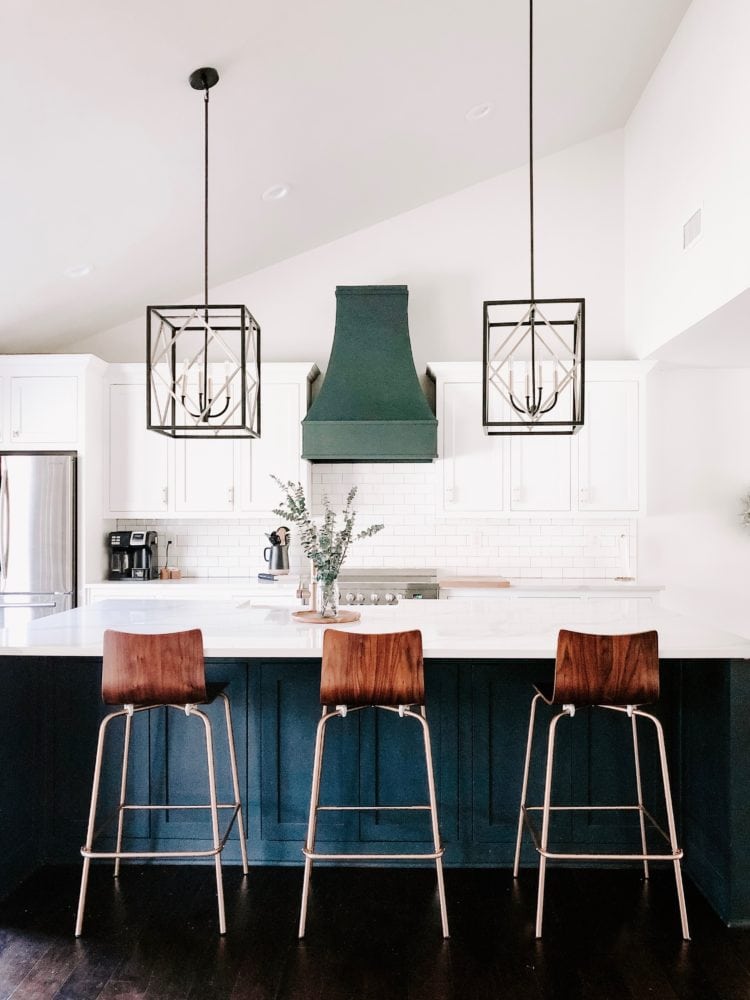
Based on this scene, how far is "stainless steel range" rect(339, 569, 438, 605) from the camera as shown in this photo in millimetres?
4812

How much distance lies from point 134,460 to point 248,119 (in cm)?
255

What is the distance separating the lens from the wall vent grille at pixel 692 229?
12.9 ft

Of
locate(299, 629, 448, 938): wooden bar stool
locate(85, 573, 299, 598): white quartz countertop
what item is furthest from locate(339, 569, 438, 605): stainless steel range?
locate(299, 629, 448, 938): wooden bar stool

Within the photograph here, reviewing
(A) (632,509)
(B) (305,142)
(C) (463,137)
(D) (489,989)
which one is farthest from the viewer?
(A) (632,509)

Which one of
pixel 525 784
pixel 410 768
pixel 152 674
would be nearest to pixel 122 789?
pixel 152 674

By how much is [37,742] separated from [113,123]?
267cm

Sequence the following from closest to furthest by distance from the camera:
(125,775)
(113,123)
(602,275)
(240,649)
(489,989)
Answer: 1. (489,989)
2. (240,649)
3. (125,775)
4. (113,123)
5. (602,275)

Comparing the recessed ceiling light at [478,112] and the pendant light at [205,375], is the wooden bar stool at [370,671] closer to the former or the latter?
the pendant light at [205,375]

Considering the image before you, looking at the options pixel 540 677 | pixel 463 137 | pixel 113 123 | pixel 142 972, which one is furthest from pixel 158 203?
pixel 142 972

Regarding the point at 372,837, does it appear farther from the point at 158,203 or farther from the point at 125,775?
the point at 158,203

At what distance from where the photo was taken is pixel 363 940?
2355mm

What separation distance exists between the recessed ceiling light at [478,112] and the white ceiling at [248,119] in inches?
2.3

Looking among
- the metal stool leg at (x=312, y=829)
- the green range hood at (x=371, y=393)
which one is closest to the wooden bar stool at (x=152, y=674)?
the metal stool leg at (x=312, y=829)

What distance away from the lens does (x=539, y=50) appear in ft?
12.9
